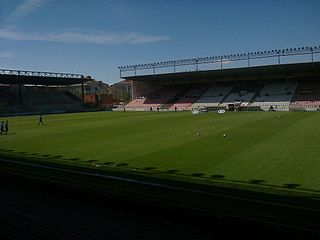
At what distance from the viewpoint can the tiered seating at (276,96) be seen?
63.8 meters

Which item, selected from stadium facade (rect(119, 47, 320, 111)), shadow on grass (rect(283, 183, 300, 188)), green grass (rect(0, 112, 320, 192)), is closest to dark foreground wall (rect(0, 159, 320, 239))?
shadow on grass (rect(283, 183, 300, 188))

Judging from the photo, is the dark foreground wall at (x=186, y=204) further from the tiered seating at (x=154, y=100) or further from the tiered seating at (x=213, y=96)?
the tiered seating at (x=154, y=100)

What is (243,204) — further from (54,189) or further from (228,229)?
(54,189)

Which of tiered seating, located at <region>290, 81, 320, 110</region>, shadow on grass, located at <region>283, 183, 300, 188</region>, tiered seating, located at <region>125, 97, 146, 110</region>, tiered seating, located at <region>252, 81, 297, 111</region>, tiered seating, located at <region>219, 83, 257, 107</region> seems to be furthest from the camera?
tiered seating, located at <region>125, 97, 146, 110</region>

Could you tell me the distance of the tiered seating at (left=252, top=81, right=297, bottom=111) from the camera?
63841 mm

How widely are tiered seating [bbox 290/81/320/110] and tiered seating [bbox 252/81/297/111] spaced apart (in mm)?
983

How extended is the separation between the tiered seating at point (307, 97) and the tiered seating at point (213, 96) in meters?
13.5

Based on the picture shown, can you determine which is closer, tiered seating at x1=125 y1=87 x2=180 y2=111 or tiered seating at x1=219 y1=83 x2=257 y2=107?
tiered seating at x1=219 y1=83 x2=257 y2=107

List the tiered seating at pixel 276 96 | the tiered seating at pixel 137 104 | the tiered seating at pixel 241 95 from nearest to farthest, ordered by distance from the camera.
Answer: the tiered seating at pixel 276 96 < the tiered seating at pixel 241 95 < the tiered seating at pixel 137 104

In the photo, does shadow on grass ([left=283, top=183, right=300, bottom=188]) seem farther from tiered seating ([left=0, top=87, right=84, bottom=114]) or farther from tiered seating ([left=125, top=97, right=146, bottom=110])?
tiered seating ([left=125, top=97, right=146, bottom=110])

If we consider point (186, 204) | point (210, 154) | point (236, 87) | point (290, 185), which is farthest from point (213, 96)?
point (186, 204)

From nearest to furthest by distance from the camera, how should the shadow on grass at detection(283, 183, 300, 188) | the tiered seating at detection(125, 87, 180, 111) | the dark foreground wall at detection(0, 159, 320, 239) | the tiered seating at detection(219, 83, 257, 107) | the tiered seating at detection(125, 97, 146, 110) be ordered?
the dark foreground wall at detection(0, 159, 320, 239)
the shadow on grass at detection(283, 183, 300, 188)
the tiered seating at detection(219, 83, 257, 107)
the tiered seating at detection(125, 87, 180, 111)
the tiered seating at detection(125, 97, 146, 110)

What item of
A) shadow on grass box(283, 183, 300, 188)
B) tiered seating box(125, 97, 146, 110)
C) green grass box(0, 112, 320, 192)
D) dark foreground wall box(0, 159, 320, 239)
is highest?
tiered seating box(125, 97, 146, 110)

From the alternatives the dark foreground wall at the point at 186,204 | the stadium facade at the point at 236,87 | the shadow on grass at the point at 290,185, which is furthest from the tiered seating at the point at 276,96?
the dark foreground wall at the point at 186,204
